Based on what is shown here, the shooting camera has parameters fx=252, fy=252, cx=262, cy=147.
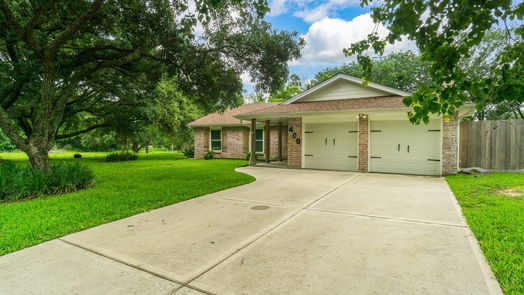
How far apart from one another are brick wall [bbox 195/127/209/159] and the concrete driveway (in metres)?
13.4

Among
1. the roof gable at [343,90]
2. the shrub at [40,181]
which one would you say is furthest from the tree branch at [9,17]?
the roof gable at [343,90]

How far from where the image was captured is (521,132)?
909cm

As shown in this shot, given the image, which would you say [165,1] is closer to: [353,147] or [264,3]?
[264,3]

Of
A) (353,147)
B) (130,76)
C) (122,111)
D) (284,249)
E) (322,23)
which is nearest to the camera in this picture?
(284,249)

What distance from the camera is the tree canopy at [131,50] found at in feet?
20.3

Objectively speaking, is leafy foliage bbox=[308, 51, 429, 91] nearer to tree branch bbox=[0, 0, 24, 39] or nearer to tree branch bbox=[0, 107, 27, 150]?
tree branch bbox=[0, 0, 24, 39]

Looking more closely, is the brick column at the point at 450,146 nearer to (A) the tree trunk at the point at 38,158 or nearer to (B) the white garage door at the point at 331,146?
(B) the white garage door at the point at 331,146

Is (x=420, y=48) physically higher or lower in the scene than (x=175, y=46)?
lower

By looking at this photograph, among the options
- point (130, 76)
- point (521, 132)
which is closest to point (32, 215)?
point (130, 76)

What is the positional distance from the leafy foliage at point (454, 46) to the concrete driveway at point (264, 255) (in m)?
1.52

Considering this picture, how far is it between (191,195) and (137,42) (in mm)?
4862

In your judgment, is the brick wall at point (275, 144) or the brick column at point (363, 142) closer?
the brick column at point (363, 142)

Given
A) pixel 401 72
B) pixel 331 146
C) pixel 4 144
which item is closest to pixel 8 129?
pixel 331 146

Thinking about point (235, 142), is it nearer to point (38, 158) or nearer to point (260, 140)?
point (260, 140)
